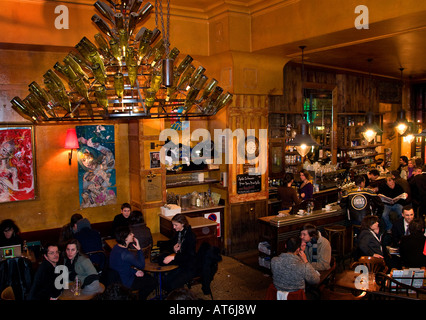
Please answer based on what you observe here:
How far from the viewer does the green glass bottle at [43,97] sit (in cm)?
286

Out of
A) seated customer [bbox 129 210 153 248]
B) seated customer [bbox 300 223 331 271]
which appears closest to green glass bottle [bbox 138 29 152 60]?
seated customer [bbox 300 223 331 271]

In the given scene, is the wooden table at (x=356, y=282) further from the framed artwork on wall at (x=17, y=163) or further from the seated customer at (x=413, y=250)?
the framed artwork on wall at (x=17, y=163)

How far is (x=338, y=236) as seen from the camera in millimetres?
7137

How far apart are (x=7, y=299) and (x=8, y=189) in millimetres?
2722

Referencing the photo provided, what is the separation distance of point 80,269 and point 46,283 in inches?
15.9

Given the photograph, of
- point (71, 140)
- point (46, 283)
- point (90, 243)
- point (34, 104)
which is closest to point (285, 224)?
point (90, 243)

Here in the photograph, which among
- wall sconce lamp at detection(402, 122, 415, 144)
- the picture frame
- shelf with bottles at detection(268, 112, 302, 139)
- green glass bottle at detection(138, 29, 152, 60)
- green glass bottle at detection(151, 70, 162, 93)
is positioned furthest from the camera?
wall sconce lamp at detection(402, 122, 415, 144)

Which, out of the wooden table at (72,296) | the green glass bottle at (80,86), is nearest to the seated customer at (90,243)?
the wooden table at (72,296)

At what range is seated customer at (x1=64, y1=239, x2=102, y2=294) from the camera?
4.51 meters

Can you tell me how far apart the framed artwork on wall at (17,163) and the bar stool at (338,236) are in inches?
197

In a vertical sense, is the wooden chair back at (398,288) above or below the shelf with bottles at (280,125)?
below

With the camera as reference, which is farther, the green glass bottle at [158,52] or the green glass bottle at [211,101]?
the green glass bottle at [158,52]

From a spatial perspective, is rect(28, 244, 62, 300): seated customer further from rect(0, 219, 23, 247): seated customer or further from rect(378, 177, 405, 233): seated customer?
rect(378, 177, 405, 233): seated customer

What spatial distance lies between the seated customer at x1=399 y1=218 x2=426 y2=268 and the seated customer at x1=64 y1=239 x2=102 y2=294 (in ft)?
12.2
